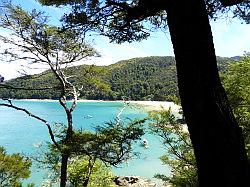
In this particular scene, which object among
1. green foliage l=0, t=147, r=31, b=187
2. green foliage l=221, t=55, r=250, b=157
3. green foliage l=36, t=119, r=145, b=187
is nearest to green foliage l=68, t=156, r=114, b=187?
green foliage l=0, t=147, r=31, b=187

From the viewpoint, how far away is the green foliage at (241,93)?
1130 cm

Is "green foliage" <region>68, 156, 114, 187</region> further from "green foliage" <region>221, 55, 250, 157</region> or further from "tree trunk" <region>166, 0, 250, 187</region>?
"tree trunk" <region>166, 0, 250, 187</region>

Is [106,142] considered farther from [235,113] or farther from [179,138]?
[179,138]

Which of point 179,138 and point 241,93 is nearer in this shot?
point 241,93

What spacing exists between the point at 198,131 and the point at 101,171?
1524cm

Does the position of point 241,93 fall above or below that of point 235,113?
above

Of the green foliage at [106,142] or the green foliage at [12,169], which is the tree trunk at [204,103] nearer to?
the green foliage at [106,142]

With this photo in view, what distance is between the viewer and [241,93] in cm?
1141

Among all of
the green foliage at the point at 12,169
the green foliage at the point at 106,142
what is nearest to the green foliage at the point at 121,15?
the green foliage at the point at 106,142

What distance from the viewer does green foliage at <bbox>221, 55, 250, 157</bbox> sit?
445 inches

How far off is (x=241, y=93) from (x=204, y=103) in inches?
377

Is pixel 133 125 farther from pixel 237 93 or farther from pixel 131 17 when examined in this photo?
pixel 131 17

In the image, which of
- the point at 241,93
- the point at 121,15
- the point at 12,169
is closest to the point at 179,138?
the point at 241,93

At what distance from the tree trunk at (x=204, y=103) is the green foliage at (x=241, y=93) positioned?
29.0ft
